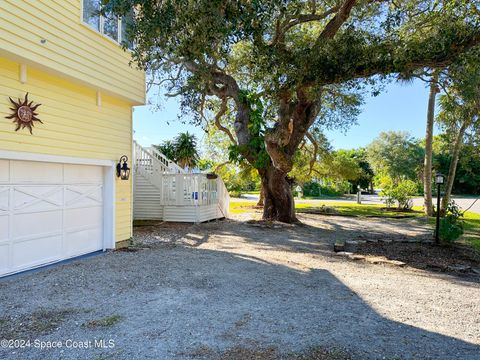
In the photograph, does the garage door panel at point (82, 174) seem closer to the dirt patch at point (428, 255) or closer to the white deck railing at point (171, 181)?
the white deck railing at point (171, 181)

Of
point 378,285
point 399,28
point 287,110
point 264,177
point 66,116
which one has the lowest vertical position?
point 378,285

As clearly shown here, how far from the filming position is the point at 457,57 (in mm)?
7098

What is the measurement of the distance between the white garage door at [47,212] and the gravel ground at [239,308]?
15.3 inches

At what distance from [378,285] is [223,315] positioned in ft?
9.42

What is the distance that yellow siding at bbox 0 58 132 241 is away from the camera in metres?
5.61

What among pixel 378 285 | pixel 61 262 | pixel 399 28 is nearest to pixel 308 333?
pixel 378 285

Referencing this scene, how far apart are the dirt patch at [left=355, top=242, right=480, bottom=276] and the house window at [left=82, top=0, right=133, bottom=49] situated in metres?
7.27

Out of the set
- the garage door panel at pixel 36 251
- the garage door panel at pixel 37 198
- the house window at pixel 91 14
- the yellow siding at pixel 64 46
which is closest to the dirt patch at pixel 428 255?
the garage door panel at pixel 36 251

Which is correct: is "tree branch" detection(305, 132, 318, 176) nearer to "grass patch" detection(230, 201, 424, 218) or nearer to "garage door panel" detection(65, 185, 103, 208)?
"grass patch" detection(230, 201, 424, 218)

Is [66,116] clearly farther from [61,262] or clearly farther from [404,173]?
[404,173]

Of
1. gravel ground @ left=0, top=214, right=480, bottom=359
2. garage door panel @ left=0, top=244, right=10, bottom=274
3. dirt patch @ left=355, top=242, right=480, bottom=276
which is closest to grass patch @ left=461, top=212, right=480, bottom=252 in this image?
dirt patch @ left=355, top=242, right=480, bottom=276

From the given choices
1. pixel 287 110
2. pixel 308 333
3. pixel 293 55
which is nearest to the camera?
pixel 308 333

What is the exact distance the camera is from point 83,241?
731 centimetres

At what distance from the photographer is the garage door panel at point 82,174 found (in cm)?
692
